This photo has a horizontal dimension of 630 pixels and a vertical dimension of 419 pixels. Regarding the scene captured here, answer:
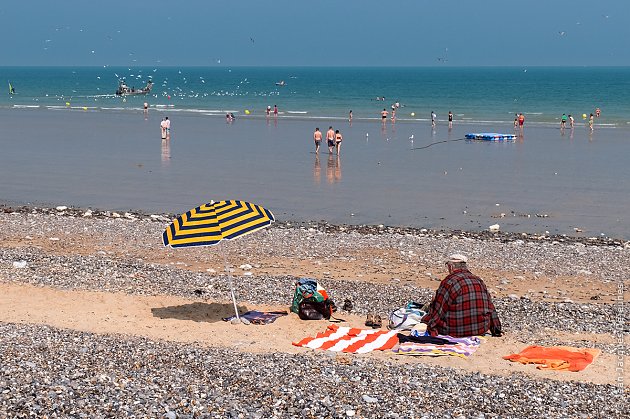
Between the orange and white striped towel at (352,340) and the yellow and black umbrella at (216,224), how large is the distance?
1.61 meters

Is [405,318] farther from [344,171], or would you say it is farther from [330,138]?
[330,138]

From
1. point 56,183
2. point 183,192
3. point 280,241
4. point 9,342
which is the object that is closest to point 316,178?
point 183,192

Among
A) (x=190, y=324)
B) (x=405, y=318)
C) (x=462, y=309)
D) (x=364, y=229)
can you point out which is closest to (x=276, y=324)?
(x=190, y=324)

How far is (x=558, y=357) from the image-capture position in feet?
38.1

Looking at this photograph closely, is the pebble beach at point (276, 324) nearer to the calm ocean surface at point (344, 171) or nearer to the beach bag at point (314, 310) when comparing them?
the beach bag at point (314, 310)

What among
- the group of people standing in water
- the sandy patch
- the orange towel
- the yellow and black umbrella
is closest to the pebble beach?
the sandy patch

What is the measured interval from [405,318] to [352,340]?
3.93 feet

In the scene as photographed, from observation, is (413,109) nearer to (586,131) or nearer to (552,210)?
(586,131)

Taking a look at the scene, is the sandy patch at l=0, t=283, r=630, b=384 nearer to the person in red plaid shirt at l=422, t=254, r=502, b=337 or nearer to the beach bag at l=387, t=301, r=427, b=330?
the person in red plaid shirt at l=422, t=254, r=502, b=337

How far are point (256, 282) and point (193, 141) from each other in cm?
3199

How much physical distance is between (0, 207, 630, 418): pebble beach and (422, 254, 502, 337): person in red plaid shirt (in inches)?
12.6

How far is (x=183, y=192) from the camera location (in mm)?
29375

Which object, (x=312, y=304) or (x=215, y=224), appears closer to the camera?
(x=215, y=224)

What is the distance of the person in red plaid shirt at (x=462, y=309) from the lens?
41.1 feet
